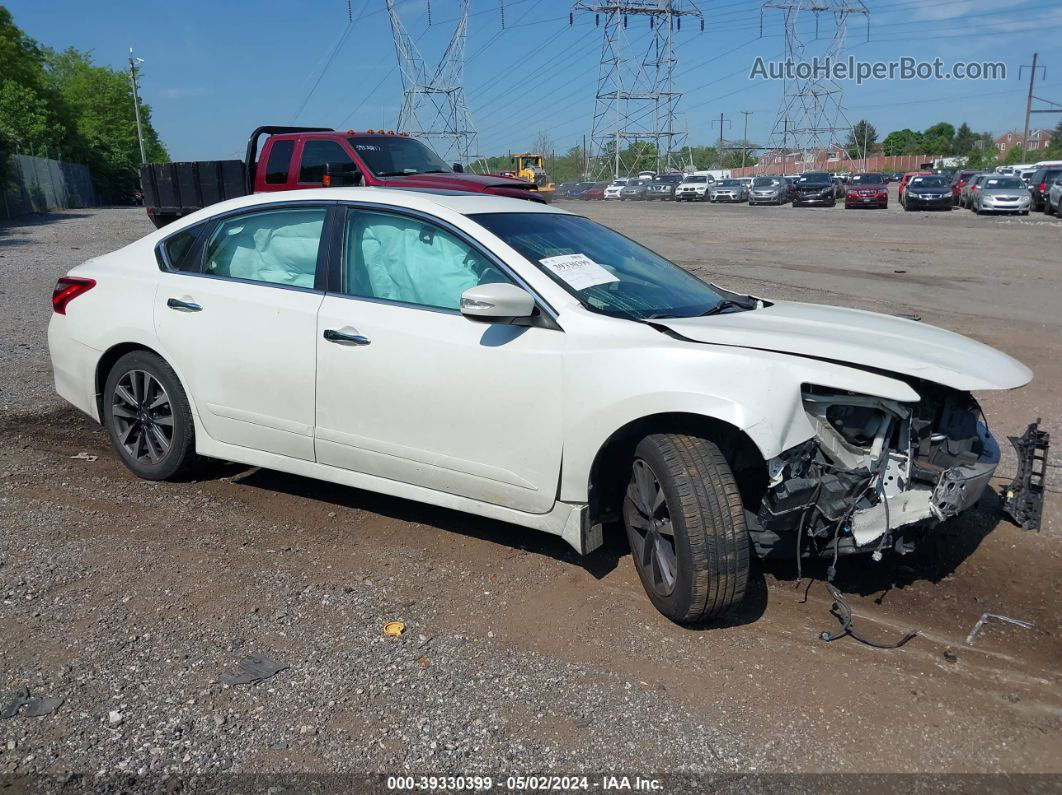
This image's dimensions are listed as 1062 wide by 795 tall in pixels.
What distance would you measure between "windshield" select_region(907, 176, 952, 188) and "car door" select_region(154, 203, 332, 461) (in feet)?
122

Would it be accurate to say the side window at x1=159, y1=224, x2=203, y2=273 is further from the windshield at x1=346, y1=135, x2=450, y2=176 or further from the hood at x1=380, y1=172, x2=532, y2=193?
the windshield at x1=346, y1=135, x2=450, y2=176

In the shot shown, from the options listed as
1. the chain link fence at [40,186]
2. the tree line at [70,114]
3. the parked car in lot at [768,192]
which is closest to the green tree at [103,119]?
the tree line at [70,114]

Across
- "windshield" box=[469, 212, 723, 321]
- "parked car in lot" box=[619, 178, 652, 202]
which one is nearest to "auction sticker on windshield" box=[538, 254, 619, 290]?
"windshield" box=[469, 212, 723, 321]

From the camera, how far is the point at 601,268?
4320 millimetres

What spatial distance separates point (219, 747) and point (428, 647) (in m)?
0.88

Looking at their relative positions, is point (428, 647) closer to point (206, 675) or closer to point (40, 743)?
point (206, 675)

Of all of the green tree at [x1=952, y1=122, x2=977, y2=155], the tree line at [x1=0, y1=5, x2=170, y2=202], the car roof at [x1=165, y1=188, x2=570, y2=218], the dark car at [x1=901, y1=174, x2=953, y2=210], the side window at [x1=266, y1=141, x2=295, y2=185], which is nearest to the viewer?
the car roof at [x1=165, y1=188, x2=570, y2=218]

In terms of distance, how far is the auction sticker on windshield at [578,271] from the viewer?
13.3 ft

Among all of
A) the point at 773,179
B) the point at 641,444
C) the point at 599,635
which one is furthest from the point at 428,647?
the point at 773,179

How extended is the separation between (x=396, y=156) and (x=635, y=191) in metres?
45.9

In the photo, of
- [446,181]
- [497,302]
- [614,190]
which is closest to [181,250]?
[497,302]

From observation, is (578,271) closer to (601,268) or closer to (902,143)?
(601,268)

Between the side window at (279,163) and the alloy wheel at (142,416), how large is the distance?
9336 mm

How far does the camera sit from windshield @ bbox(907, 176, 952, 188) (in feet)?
120
